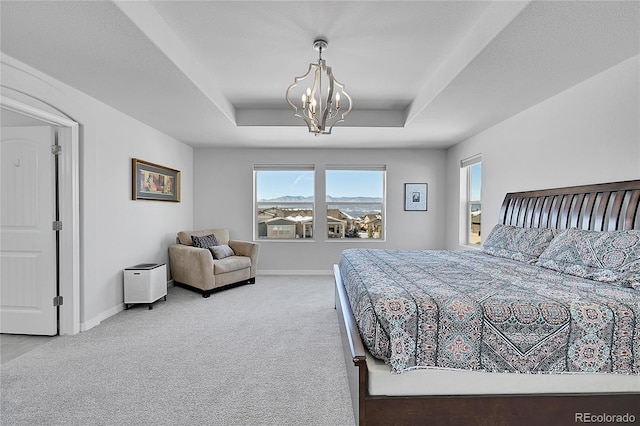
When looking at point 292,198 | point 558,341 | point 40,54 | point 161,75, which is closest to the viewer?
point 558,341

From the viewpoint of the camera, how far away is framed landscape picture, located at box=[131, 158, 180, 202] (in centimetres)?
399

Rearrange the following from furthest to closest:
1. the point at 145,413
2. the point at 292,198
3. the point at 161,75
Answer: the point at 292,198
the point at 161,75
the point at 145,413

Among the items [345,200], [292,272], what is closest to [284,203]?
[345,200]

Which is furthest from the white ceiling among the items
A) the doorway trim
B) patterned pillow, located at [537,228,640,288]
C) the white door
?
patterned pillow, located at [537,228,640,288]

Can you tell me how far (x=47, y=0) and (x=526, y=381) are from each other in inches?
128

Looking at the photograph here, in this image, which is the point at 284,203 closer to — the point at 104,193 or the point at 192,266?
the point at 192,266

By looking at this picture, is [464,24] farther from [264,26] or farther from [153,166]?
[153,166]

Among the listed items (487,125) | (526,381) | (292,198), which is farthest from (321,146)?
(526,381)

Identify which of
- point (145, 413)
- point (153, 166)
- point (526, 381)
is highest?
point (153, 166)

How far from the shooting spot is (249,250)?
5.11m

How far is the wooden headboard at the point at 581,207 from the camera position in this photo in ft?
7.57

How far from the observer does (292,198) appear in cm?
589

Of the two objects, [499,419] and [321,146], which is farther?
[321,146]

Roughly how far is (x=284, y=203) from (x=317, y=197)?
0.64 m
